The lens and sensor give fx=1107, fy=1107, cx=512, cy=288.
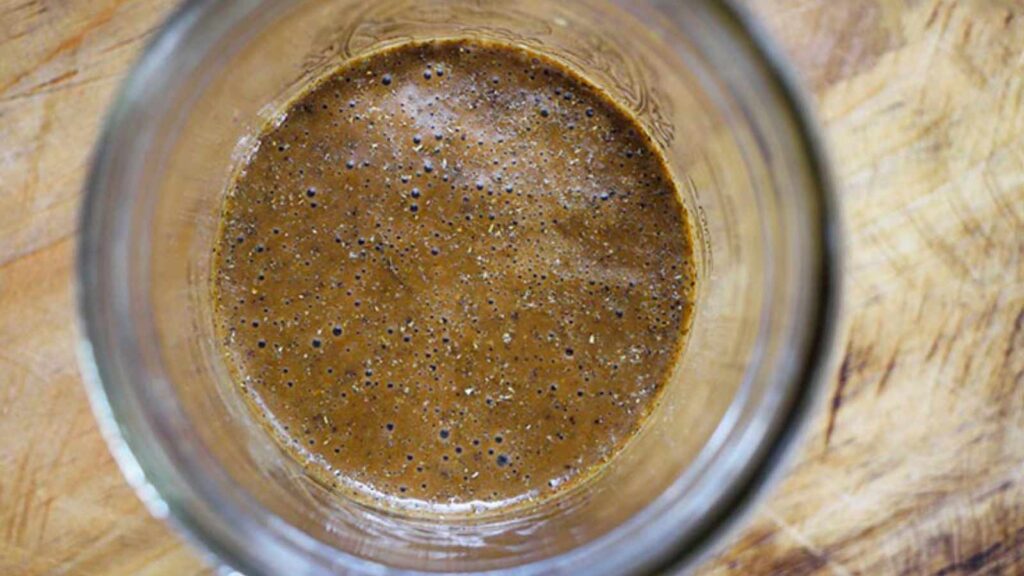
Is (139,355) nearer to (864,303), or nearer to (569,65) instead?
(569,65)

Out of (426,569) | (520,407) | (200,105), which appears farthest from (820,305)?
(200,105)

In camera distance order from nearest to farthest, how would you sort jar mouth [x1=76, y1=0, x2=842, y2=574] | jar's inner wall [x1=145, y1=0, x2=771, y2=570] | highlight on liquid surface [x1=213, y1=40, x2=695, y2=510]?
jar mouth [x1=76, y1=0, x2=842, y2=574] → jar's inner wall [x1=145, y1=0, x2=771, y2=570] → highlight on liquid surface [x1=213, y1=40, x2=695, y2=510]

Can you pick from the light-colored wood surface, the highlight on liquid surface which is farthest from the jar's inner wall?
the light-colored wood surface

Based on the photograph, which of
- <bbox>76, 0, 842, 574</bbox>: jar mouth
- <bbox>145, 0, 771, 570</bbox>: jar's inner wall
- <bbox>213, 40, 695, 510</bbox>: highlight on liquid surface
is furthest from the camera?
<bbox>213, 40, 695, 510</bbox>: highlight on liquid surface

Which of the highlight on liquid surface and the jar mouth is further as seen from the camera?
the highlight on liquid surface

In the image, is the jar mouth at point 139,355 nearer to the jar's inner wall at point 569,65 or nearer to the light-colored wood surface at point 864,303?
the jar's inner wall at point 569,65

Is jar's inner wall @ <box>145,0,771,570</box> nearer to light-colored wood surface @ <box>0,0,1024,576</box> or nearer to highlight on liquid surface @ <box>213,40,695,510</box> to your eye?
highlight on liquid surface @ <box>213,40,695,510</box>

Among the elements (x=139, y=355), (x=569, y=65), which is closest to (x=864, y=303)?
(x=569, y=65)
